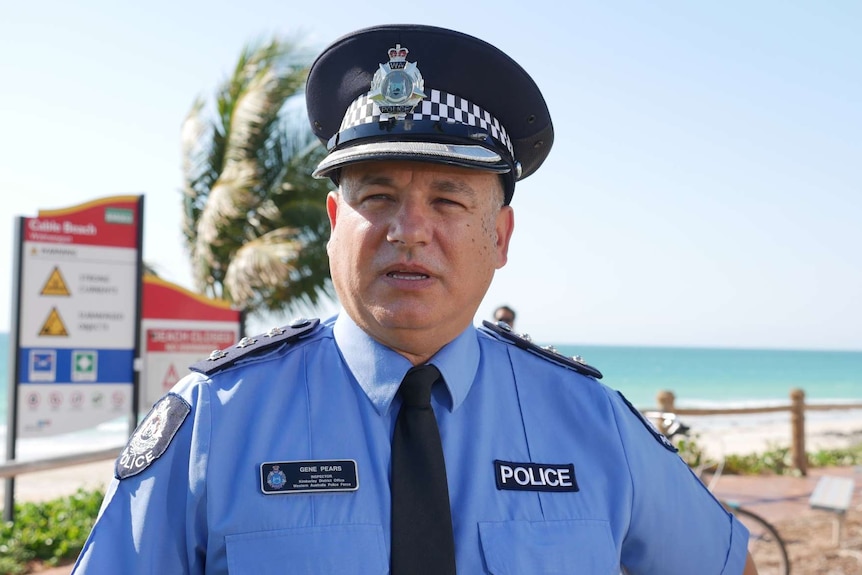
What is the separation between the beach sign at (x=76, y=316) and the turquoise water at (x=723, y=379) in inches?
1225

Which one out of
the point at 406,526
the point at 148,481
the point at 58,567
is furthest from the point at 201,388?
the point at 58,567

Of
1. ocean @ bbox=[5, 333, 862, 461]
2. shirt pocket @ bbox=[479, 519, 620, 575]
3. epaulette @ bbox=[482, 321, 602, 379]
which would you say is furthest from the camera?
ocean @ bbox=[5, 333, 862, 461]

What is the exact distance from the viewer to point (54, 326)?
6.46 meters

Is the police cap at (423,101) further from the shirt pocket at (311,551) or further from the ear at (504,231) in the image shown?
the shirt pocket at (311,551)

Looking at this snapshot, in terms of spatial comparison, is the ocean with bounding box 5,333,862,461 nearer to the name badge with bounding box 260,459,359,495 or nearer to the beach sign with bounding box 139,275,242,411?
the beach sign with bounding box 139,275,242,411

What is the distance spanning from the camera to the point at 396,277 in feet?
5.11

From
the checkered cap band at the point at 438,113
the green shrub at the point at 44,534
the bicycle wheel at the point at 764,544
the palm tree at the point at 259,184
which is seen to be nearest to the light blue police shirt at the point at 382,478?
the checkered cap band at the point at 438,113

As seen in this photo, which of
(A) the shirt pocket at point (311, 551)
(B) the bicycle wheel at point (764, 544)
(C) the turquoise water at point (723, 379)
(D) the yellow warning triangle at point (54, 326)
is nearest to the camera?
(A) the shirt pocket at point (311, 551)

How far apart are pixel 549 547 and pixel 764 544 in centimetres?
538

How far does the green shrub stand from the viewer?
19.1 ft

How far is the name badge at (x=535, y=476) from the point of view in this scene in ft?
5.23

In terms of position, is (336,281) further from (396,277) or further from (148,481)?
(148,481)

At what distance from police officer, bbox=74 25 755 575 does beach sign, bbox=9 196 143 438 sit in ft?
17.4

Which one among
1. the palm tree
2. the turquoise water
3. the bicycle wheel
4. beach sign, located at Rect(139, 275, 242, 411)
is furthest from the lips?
the turquoise water
